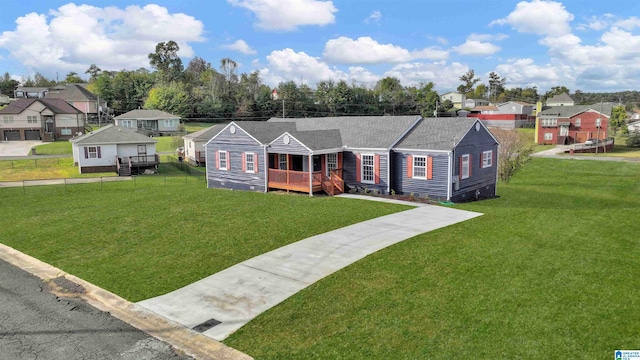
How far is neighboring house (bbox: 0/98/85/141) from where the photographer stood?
61.8 metres

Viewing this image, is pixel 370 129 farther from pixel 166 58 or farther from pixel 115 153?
pixel 166 58

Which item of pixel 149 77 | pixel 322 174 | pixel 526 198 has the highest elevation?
pixel 149 77

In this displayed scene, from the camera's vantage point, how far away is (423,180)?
24.3 meters

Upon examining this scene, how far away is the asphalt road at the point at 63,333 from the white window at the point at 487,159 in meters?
22.4

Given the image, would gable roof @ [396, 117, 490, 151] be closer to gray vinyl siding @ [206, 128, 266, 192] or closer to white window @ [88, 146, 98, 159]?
gray vinyl siding @ [206, 128, 266, 192]

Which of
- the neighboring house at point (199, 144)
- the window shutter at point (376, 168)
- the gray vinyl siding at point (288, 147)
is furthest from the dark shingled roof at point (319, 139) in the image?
the neighboring house at point (199, 144)

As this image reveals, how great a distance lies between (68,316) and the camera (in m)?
11.0

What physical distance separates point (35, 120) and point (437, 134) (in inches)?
2329

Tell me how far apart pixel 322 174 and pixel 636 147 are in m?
62.9

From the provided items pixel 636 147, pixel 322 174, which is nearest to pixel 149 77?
pixel 322 174

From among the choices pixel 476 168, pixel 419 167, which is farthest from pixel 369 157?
pixel 476 168

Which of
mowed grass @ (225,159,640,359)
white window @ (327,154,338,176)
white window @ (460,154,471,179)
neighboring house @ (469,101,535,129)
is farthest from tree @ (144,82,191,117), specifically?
mowed grass @ (225,159,640,359)

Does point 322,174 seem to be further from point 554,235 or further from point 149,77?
point 149,77

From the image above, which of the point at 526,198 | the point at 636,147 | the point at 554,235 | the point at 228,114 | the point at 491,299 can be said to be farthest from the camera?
the point at 228,114
